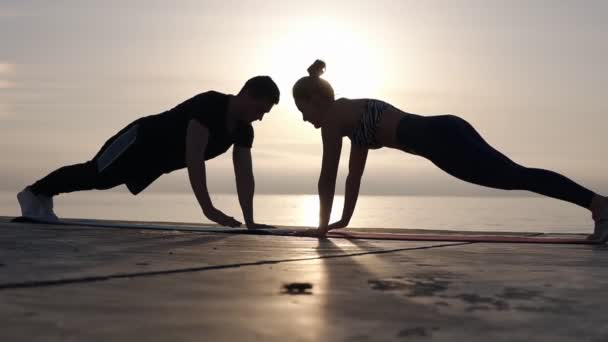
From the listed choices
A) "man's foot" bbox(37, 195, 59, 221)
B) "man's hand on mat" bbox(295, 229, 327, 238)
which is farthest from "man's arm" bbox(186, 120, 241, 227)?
"man's foot" bbox(37, 195, 59, 221)

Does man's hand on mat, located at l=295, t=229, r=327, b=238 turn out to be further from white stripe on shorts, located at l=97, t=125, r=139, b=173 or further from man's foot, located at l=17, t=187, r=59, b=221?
man's foot, located at l=17, t=187, r=59, b=221

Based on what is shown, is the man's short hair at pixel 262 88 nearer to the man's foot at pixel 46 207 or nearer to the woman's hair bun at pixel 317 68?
the woman's hair bun at pixel 317 68

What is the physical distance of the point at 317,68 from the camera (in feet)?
15.4

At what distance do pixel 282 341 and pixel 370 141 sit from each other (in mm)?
3385

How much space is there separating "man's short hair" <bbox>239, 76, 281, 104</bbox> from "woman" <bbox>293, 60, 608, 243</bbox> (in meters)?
0.36

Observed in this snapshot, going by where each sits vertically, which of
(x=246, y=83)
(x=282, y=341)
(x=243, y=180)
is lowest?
(x=282, y=341)

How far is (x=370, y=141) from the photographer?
15.8 feet

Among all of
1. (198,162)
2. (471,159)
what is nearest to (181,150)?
(198,162)

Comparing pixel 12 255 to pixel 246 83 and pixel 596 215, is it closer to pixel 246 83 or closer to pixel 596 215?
pixel 246 83

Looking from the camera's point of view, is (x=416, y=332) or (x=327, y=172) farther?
(x=327, y=172)

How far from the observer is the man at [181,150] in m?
5.06

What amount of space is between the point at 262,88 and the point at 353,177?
817 millimetres

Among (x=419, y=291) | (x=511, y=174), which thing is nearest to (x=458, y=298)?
(x=419, y=291)

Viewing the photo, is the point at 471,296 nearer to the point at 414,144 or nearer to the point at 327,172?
the point at 414,144
